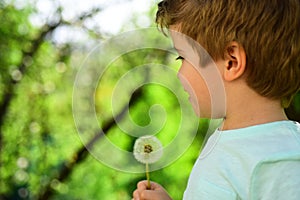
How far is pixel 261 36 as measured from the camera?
823 millimetres

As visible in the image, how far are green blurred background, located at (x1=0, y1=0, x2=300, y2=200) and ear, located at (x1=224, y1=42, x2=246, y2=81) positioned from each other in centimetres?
132

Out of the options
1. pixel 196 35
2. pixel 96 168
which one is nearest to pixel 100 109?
pixel 96 168

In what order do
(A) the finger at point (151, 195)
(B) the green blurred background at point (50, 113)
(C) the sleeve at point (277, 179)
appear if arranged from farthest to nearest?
(B) the green blurred background at point (50, 113), (A) the finger at point (151, 195), (C) the sleeve at point (277, 179)

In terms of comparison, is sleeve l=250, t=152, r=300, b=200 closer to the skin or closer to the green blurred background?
the skin

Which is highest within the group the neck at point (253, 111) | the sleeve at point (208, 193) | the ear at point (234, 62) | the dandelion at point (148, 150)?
the ear at point (234, 62)

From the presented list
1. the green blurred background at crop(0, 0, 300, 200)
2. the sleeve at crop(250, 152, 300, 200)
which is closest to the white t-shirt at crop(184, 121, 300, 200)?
the sleeve at crop(250, 152, 300, 200)

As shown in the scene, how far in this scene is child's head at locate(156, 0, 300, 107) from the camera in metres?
0.82

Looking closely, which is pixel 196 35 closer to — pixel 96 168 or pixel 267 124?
pixel 267 124

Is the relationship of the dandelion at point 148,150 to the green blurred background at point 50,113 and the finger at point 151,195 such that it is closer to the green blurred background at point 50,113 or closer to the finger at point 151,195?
the finger at point 151,195

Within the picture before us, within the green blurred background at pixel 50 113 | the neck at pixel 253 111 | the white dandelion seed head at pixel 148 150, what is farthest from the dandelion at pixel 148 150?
the green blurred background at pixel 50 113

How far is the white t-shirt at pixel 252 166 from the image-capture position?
0.76 metres

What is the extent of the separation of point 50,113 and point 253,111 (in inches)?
59.9

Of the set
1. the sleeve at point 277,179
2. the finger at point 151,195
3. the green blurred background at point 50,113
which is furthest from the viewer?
the green blurred background at point 50,113

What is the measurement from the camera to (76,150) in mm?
2316
